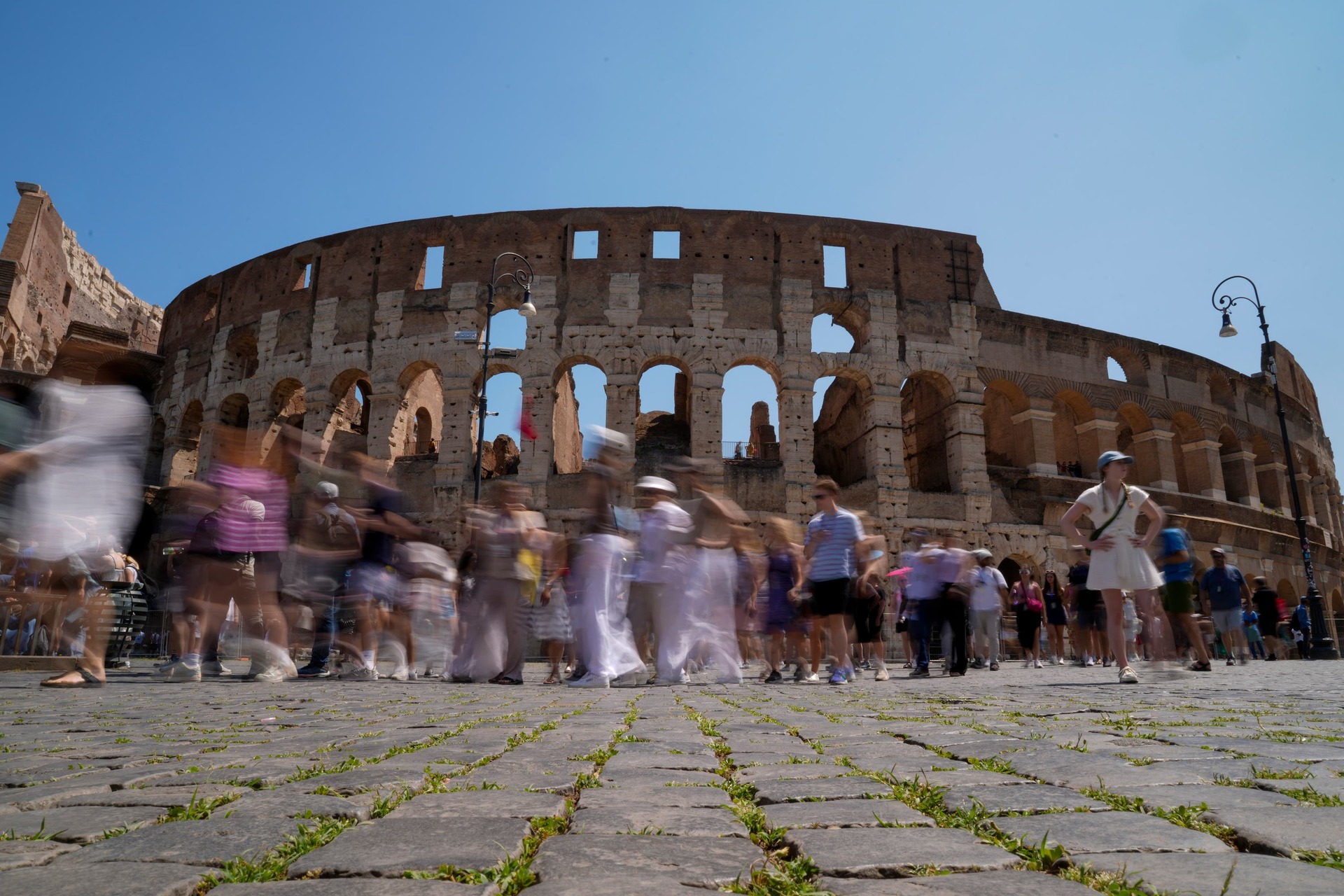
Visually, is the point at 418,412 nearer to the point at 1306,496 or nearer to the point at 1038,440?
the point at 1038,440

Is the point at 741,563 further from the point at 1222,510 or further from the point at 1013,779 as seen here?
the point at 1222,510

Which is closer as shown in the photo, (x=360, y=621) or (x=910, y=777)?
(x=910, y=777)

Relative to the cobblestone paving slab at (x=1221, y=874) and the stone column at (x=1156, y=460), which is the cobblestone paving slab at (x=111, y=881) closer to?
the cobblestone paving slab at (x=1221, y=874)

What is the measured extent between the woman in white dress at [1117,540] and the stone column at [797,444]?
12872mm

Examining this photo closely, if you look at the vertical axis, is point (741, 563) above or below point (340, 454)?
below

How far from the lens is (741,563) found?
9547 millimetres

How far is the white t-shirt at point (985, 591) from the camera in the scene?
36.8 ft

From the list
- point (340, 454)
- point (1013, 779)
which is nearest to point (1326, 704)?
point (1013, 779)

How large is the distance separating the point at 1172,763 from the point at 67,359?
5314 mm

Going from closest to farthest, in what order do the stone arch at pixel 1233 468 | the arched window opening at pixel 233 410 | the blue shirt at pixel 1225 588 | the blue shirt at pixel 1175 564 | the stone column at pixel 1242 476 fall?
the blue shirt at pixel 1175 564, the blue shirt at pixel 1225 588, the arched window opening at pixel 233 410, the stone column at pixel 1242 476, the stone arch at pixel 1233 468

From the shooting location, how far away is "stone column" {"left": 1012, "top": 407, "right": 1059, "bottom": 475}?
2153 centimetres

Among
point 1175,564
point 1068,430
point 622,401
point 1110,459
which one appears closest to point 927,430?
point 1068,430

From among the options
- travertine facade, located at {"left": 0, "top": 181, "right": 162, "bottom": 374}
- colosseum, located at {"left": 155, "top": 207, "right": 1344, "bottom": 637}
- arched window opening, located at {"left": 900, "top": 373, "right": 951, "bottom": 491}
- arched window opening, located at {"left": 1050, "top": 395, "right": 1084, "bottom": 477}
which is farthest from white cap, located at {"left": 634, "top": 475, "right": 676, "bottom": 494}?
travertine facade, located at {"left": 0, "top": 181, "right": 162, "bottom": 374}

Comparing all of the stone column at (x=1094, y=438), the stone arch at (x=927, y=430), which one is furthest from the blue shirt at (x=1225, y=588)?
the stone column at (x=1094, y=438)
